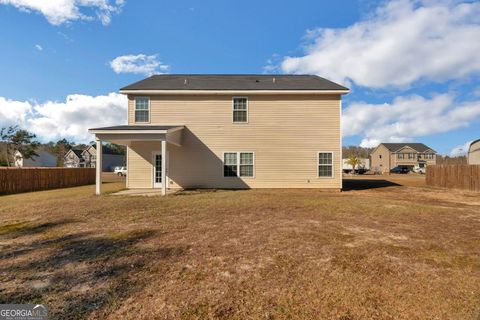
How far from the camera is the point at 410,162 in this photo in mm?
64750

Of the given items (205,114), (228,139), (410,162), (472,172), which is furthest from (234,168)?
(410,162)

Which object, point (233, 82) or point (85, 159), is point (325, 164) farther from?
point (85, 159)

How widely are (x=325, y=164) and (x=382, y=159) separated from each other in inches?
2392

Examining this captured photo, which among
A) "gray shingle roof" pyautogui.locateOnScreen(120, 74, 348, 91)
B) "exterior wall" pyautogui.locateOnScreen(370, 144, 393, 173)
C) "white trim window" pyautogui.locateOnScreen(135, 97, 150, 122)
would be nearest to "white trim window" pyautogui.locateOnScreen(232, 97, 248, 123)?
"gray shingle roof" pyautogui.locateOnScreen(120, 74, 348, 91)

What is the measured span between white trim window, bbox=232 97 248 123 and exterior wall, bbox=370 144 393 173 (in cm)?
5452

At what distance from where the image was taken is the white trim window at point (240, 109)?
16.3 meters

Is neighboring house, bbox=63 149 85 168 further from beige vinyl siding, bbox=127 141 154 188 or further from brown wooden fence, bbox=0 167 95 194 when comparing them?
beige vinyl siding, bbox=127 141 154 188

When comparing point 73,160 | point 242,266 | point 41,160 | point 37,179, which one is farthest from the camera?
point 73,160

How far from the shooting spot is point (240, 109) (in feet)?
53.5

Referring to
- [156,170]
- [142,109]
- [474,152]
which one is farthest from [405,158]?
[142,109]

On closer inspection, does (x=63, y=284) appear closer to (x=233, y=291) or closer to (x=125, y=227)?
(x=233, y=291)

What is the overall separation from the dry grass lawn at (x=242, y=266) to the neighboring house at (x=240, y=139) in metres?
7.90

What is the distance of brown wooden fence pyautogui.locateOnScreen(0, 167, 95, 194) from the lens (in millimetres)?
16578

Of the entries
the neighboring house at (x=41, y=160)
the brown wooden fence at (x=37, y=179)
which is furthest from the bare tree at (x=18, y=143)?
the brown wooden fence at (x=37, y=179)
